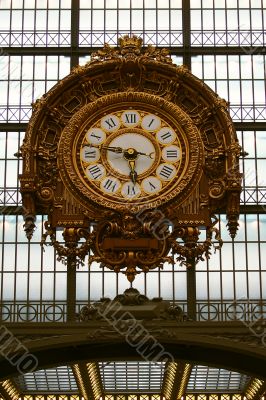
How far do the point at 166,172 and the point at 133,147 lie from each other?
4.14 feet

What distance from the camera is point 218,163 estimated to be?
134 ft

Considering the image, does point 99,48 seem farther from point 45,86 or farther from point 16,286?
point 16,286

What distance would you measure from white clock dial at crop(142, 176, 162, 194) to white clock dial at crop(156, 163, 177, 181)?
18 cm

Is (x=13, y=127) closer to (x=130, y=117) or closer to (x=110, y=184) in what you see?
(x=130, y=117)

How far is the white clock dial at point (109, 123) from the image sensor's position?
41.8 meters

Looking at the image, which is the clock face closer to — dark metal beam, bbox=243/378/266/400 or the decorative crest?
the decorative crest

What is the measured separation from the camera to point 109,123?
137 feet

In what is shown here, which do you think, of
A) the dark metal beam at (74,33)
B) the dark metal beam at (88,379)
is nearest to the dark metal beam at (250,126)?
the dark metal beam at (74,33)

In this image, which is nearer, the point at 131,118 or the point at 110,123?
the point at 110,123

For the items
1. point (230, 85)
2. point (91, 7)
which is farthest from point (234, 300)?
point (91, 7)

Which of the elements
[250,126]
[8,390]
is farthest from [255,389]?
[250,126]

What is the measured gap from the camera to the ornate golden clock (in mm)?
40250

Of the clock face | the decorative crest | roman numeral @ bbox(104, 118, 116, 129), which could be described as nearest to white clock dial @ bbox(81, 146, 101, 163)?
the clock face

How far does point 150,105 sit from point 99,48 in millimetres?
3000
